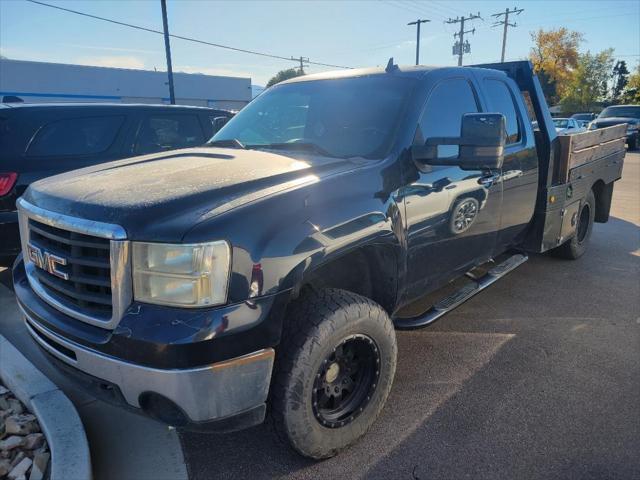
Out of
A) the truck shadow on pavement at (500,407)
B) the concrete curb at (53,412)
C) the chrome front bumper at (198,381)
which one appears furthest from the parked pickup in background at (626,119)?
the concrete curb at (53,412)

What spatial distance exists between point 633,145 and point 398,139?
24.3 metres

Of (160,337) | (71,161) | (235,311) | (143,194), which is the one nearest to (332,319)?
(235,311)

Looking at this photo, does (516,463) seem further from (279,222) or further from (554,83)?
(554,83)

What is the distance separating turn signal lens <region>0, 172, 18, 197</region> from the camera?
13.9ft

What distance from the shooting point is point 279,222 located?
2.08 metres

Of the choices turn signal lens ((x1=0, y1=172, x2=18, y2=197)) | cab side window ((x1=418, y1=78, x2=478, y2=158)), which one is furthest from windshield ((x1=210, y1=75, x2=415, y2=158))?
turn signal lens ((x1=0, y1=172, x2=18, y2=197))

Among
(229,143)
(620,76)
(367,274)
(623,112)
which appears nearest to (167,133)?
(229,143)

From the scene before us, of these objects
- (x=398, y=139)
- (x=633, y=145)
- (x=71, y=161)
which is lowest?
(x=633, y=145)

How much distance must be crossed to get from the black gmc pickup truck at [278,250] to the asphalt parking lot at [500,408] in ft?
0.86

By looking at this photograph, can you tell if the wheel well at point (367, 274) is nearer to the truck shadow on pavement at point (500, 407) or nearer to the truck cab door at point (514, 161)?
the truck shadow on pavement at point (500, 407)

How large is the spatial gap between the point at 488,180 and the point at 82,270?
8.83 ft

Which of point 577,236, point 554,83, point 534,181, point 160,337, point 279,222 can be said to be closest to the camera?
point 160,337

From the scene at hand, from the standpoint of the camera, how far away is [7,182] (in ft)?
14.0

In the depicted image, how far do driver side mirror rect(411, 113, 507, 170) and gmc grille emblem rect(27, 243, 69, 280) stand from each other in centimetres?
193
